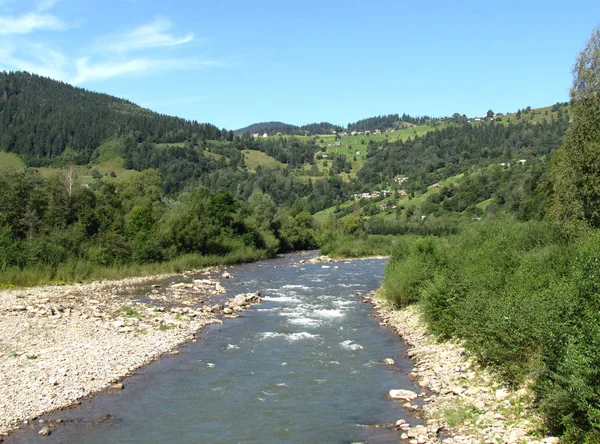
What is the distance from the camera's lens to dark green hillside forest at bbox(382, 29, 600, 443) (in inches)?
452

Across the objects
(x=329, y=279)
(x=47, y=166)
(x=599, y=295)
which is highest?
(x=47, y=166)

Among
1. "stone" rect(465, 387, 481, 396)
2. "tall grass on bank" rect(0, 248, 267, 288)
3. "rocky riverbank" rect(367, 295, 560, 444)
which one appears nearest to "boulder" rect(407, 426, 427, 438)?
"rocky riverbank" rect(367, 295, 560, 444)

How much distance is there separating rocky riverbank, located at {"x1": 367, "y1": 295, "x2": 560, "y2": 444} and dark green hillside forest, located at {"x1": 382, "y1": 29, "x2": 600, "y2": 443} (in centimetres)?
48

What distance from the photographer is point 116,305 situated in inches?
1271

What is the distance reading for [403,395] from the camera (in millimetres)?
16531

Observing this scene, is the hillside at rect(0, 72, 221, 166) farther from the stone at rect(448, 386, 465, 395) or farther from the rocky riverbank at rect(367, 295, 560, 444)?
the stone at rect(448, 386, 465, 395)

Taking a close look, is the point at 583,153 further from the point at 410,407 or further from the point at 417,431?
the point at 417,431

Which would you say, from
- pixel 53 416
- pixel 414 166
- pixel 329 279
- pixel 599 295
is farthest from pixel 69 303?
pixel 414 166

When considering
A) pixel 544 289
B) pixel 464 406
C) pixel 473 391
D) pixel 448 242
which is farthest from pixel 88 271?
pixel 544 289

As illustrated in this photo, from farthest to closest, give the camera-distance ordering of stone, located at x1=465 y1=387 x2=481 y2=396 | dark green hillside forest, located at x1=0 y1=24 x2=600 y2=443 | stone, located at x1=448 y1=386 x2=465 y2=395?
stone, located at x1=448 y1=386 x2=465 y2=395
stone, located at x1=465 y1=387 x2=481 y2=396
dark green hillside forest, located at x1=0 y1=24 x2=600 y2=443

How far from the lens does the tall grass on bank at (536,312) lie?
1116 centimetres

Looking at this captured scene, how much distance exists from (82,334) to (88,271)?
22901 millimetres

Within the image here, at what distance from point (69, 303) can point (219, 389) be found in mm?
18617

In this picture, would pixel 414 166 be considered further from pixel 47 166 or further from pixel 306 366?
pixel 306 366
